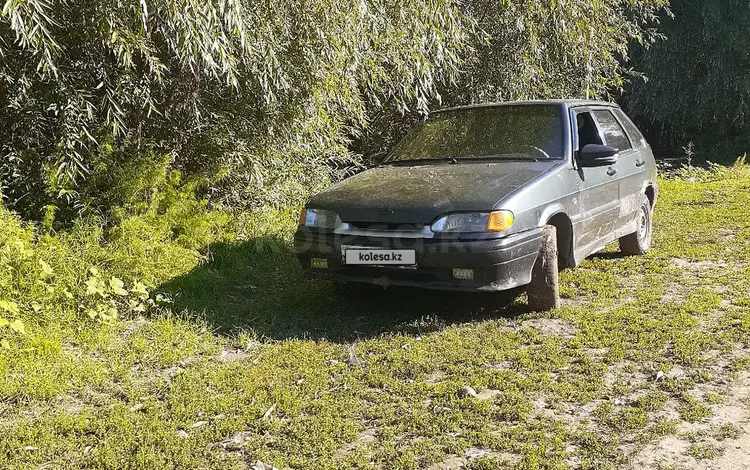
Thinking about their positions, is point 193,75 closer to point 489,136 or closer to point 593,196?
point 489,136

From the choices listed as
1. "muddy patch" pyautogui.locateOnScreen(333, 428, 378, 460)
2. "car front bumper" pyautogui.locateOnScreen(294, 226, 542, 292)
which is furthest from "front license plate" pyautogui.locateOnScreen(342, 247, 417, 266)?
"muddy patch" pyautogui.locateOnScreen(333, 428, 378, 460)

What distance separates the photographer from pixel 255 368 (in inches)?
141

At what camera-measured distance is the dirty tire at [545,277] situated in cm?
423

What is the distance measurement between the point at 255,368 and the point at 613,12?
9.87m

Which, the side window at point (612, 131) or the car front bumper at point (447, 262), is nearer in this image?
the car front bumper at point (447, 262)

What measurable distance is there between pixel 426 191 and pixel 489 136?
3.66ft

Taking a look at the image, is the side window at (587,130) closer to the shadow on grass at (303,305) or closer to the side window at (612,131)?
the side window at (612,131)

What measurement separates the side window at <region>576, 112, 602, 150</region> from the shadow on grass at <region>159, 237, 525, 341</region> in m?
1.43

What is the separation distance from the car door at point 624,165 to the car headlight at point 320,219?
2.54 meters

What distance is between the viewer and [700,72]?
55.2 feet

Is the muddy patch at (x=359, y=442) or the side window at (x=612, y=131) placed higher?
the side window at (x=612, y=131)

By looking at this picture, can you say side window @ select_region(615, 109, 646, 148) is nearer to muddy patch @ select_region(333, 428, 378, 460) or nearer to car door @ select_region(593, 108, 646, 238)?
car door @ select_region(593, 108, 646, 238)

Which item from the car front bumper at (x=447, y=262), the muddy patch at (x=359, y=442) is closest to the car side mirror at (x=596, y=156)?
the car front bumper at (x=447, y=262)

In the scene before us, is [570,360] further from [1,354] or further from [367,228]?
[1,354]
